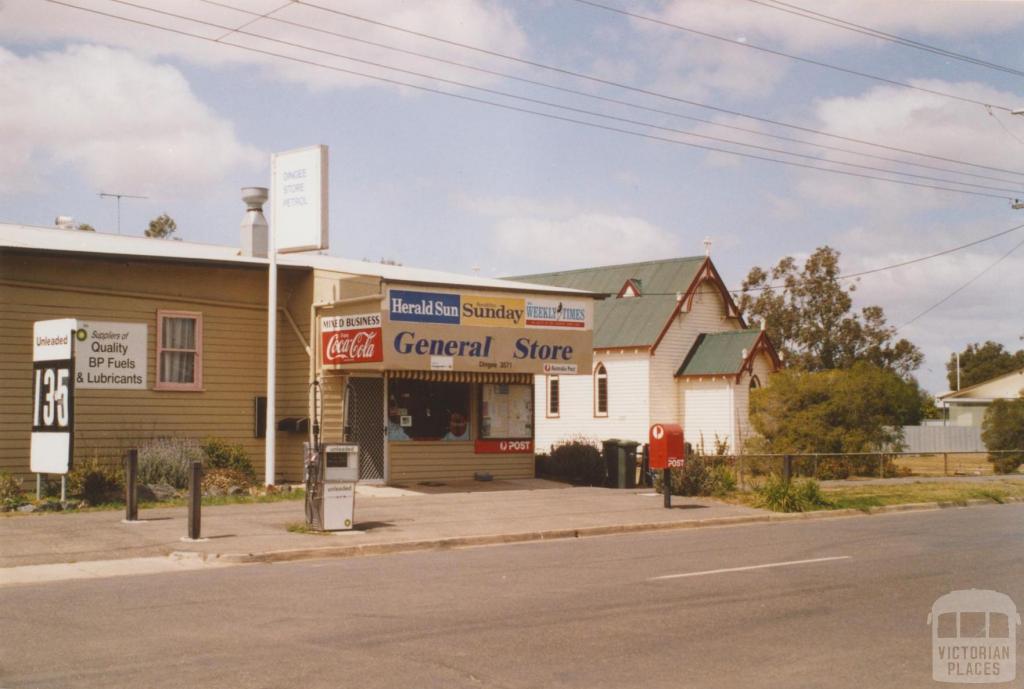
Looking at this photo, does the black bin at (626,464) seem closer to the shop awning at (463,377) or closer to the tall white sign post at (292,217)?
the shop awning at (463,377)

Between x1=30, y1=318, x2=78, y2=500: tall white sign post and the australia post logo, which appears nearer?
x1=30, y1=318, x2=78, y2=500: tall white sign post

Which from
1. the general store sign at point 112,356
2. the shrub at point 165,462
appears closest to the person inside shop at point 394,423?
the shrub at point 165,462

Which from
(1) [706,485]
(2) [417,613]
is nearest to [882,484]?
(1) [706,485]

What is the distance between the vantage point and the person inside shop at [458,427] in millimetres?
25172

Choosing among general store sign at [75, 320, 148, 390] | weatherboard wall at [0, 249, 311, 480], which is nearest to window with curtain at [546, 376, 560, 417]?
weatherboard wall at [0, 249, 311, 480]

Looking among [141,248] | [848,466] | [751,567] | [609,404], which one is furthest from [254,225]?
[609,404]

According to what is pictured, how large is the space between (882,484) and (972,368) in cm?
8711

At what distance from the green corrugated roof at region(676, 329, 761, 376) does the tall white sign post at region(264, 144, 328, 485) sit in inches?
909

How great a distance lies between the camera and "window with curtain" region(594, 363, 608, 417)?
44.5m

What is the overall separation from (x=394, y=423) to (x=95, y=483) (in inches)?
272

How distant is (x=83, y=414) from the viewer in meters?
22.0

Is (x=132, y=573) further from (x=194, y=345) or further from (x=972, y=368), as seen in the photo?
(x=972, y=368)

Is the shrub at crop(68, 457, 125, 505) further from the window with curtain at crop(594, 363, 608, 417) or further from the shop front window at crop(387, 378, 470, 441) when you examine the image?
the window with curtain at crop(594, 363, 608, 417)

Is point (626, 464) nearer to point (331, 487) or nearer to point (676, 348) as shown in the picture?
point (331, 487)
